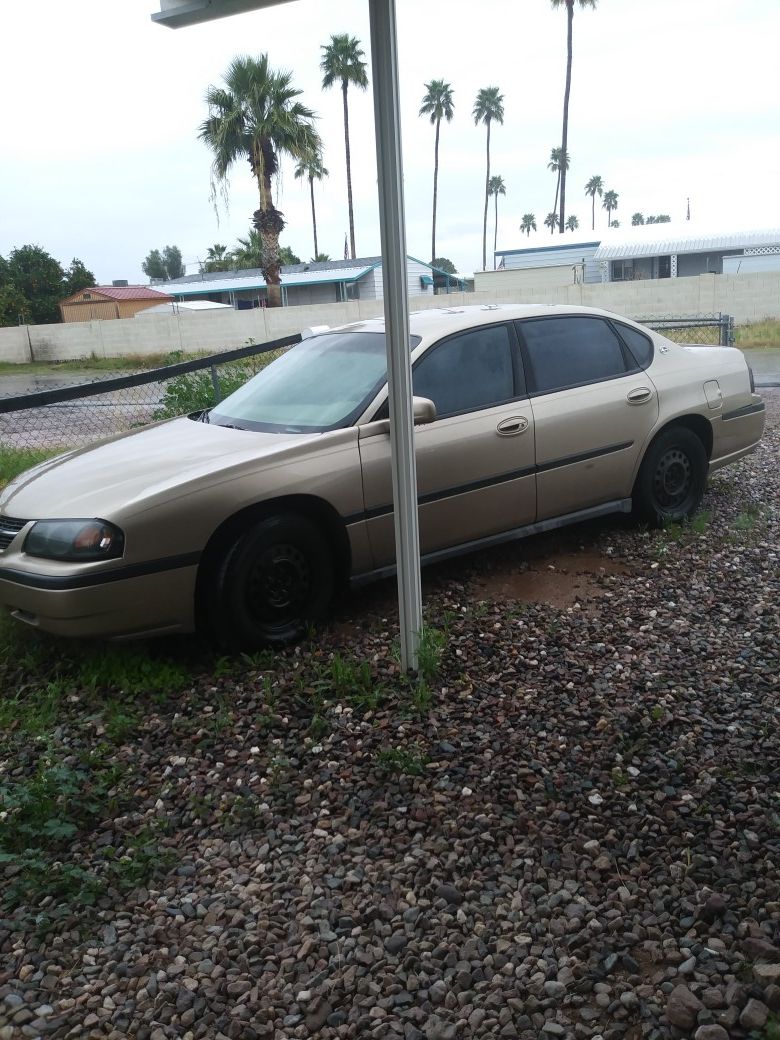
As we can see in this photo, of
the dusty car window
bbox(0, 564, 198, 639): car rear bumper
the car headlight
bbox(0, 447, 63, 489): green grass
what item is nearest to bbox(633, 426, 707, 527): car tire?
the dusty car window

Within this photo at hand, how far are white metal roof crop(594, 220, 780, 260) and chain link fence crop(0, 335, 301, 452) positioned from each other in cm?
2570

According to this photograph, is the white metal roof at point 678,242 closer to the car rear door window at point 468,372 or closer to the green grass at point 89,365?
the green grass at point 89,365

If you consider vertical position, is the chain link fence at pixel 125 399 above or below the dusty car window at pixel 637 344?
below

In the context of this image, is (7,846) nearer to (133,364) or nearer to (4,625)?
(4,625)

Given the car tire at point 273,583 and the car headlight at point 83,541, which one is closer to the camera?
the car headlight at point 83,541

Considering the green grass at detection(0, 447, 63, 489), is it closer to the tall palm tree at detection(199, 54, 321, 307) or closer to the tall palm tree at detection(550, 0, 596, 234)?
the tall palm tree at detection(199, 54, 321, 307)

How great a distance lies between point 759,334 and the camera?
20.7 metres

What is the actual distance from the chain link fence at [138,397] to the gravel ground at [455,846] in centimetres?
312

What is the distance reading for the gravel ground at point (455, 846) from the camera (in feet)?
7.43

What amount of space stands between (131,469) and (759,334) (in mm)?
19834

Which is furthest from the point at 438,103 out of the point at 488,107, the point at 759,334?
the point at 759,334

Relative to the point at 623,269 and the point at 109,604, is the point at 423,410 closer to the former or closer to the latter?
the point at 109,604

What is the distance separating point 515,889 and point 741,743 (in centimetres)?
121

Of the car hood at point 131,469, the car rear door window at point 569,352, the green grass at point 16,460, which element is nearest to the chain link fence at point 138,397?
the green grass at point 16,460
